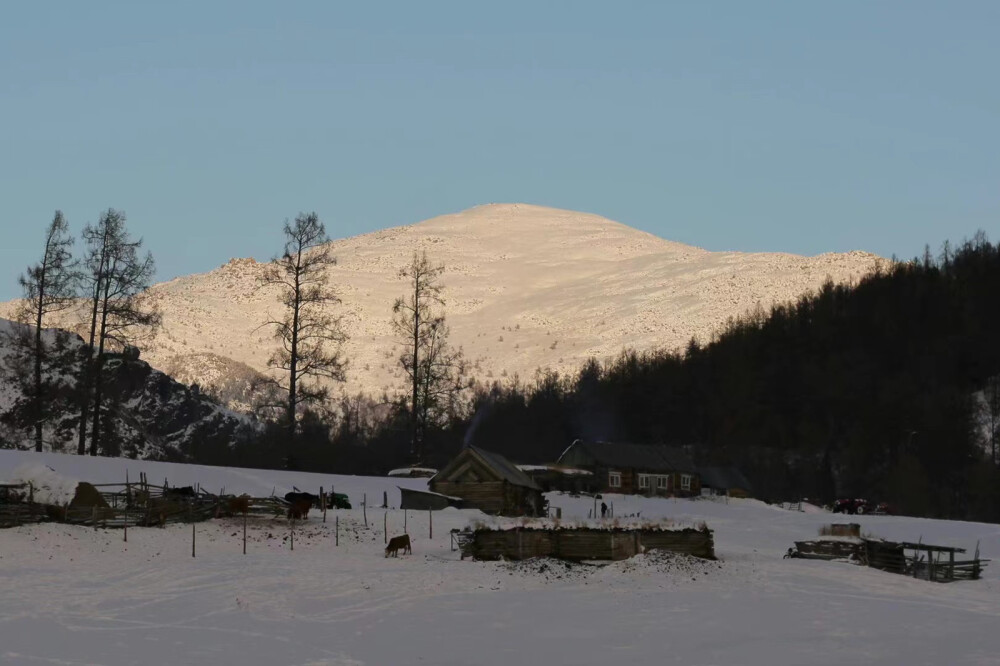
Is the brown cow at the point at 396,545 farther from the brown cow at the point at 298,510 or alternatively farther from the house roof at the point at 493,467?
the house roof at the point at 493,467

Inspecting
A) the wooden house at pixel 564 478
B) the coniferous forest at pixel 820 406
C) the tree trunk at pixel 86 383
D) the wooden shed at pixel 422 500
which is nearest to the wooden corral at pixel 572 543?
the wooden shed at pixel 422 500

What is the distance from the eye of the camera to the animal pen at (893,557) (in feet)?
151

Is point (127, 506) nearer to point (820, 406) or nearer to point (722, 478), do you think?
point (722, 478)

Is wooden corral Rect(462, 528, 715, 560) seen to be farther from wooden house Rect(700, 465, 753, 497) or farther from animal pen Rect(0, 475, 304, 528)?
wooden house Rect(700, 465, 753, 497)

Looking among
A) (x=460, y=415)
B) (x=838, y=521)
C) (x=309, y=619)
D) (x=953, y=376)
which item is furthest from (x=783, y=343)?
(x=309, y=619)

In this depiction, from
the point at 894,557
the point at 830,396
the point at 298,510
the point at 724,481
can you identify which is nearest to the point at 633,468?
the point at 724,481

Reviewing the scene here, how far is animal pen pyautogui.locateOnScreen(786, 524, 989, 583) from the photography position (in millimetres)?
46156

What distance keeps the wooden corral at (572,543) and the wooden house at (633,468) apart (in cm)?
4548

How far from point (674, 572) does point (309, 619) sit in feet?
44.2

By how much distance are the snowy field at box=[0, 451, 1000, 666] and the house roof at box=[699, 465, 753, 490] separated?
2217 inches

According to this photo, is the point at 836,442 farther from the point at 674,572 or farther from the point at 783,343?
the point at 674,572

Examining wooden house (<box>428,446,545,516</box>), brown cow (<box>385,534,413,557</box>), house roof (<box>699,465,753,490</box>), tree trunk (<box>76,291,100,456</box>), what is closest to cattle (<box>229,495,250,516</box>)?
brown cow (<box>385,534,413,557</box>)

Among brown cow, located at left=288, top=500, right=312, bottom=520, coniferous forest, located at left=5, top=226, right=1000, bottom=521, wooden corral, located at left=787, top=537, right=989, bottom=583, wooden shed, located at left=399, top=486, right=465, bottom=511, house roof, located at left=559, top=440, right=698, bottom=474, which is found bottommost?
wooden corral, located at left=787, top=537, right=989, bottom=583

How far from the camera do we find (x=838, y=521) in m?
71.4
